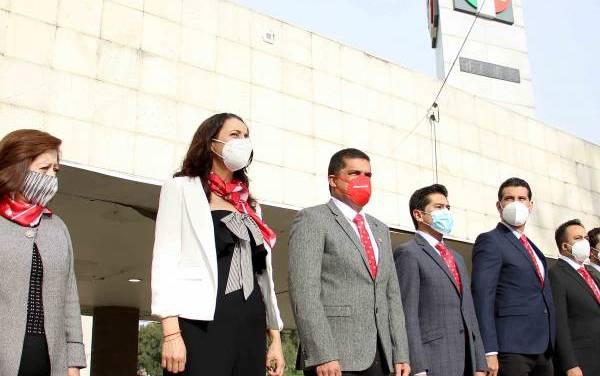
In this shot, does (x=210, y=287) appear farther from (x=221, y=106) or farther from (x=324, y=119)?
(x=324, y=119)

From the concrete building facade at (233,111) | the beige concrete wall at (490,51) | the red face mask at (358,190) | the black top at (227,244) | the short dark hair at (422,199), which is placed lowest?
the black top at (227,244)

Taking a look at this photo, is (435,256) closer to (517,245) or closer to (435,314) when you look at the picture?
(435,314)

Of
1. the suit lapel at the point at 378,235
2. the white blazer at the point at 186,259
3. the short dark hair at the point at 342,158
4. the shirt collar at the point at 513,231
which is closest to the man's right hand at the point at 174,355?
the white blazer at the point at 186,259

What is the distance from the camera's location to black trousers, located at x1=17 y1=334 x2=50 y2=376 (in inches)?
108

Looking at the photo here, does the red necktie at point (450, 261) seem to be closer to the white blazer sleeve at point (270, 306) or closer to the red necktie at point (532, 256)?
the red necktie at point (532, 256)

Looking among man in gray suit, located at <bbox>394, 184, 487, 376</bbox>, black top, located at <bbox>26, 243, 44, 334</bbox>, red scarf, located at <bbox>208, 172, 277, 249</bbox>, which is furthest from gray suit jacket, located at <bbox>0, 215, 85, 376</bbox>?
man in gray suit, located at <bbox>394, 184, 487, 376</bbox>

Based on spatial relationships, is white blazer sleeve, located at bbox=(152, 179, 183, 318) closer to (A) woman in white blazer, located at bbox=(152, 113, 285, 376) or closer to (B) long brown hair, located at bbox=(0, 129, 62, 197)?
(A) woman in white blazer, located at bbox=(152, 113, 285, 376)

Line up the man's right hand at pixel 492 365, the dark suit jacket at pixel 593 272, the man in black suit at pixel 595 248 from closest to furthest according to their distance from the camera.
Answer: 1. the man's right hand at pixel 492 365
2. the dark suit jacket at pixel 593 272
3. the man in black suit at pixel 595 248

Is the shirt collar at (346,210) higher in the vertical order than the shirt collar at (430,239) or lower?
higher

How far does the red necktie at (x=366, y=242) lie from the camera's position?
3.70 m

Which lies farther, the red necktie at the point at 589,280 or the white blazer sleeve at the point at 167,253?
the red necktie at the point at 589,280

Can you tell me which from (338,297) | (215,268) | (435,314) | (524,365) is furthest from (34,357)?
(524,365)

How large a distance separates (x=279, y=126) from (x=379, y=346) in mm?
4618

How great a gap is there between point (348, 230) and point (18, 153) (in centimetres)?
160
